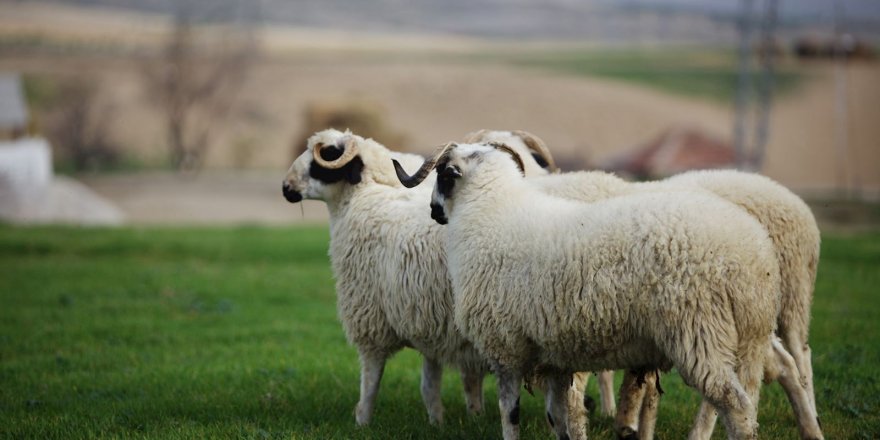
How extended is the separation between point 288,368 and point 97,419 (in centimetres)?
257

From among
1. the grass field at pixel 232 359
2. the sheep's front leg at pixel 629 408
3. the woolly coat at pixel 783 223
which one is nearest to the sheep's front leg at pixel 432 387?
the grass field at pixel 232 359

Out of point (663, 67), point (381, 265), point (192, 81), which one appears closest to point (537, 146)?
point (381, 265)

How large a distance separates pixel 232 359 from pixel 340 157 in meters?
3.84

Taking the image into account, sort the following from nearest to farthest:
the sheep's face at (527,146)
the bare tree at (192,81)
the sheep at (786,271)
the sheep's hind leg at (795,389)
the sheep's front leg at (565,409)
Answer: the sheep's front leg at (565,409), the sheep's hind leg at (795,389), the sheep at (786,271), the sheep's face at (527,146), the bare tree at (192,81)

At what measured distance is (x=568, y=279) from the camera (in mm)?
6730

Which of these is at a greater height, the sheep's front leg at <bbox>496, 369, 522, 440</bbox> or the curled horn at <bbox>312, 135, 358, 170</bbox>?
the curled horn at <bbox>312, 135, 358, 170</bbox>

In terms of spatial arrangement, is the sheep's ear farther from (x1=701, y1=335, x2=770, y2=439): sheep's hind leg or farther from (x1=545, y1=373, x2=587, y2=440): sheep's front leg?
(x1=701, y1=335, x2=770, y2=439): sheep's hind leg

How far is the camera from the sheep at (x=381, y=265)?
8195 millimetres

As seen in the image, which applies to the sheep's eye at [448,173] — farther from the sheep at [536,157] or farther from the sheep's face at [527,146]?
the sheep's face at [527,146]

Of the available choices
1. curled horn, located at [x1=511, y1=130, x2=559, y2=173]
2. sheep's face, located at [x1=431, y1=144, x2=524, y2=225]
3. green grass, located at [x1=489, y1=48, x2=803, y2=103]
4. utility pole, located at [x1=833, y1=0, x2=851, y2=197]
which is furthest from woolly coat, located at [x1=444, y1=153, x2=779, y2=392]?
green grass, located at [x1=489, y1=48, x2=803, y2=103]

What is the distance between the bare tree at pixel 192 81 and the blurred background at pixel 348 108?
0.16m

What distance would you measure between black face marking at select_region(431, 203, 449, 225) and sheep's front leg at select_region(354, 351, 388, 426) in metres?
1.57

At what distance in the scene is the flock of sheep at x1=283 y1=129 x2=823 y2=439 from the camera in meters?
6.29

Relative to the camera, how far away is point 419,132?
200 ft
